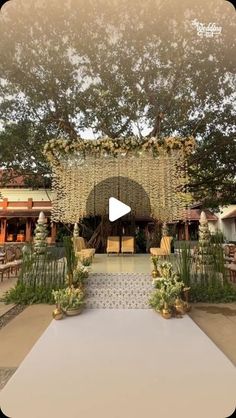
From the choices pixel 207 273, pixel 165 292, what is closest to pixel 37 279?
pixel 165 292

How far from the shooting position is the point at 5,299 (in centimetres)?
564

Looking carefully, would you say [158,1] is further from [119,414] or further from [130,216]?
[130,216]

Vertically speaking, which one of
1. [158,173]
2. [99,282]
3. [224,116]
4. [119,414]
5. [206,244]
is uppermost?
[224,116]

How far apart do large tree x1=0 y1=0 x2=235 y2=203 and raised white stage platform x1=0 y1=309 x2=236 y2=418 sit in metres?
8.02

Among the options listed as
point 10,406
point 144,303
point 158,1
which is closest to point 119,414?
point 10,406

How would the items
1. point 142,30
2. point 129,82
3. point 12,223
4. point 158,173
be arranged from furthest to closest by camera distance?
1. point 12,223
2. point 129,82
3. point 158,173
4. point 142,30

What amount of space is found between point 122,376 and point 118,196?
7228 millimetres

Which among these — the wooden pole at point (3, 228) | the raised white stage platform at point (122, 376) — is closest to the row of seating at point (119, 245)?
the raised white stage platform at point (122, 376)

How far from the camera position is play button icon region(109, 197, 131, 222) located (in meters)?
9.60

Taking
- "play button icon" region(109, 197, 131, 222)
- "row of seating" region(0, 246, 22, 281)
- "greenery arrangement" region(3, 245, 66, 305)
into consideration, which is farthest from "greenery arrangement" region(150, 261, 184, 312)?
"row of seating" region(0, 246, 22, 281)

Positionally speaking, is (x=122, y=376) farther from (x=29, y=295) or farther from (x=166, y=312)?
(x=29, y=295)

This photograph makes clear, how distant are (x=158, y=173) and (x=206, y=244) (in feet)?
11.7

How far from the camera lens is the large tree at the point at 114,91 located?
876 centimetres

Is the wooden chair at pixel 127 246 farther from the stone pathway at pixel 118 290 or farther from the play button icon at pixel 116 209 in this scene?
the stone pathway at pixel 118 290
